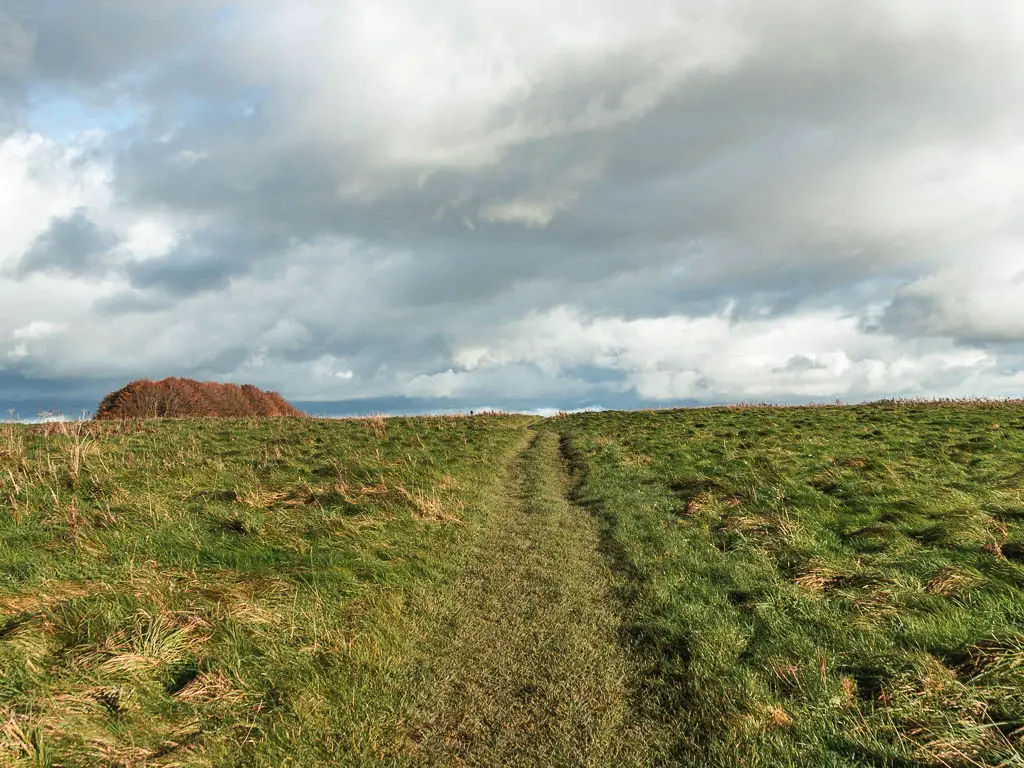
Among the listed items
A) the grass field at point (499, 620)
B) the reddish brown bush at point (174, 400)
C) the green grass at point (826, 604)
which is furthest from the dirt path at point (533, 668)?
the reddish brown bush at point (174, 400)

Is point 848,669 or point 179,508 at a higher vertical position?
point 179,508

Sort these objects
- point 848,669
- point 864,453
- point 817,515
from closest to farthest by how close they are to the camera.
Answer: point 848,669 → point 817,515 → point 864,453

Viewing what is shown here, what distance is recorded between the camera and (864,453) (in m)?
21.6

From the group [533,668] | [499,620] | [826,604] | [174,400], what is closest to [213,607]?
[499,620]

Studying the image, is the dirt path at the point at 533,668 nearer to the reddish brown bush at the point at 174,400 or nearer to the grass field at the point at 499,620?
the grass field at the point at 499,620

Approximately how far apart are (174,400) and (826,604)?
198ft

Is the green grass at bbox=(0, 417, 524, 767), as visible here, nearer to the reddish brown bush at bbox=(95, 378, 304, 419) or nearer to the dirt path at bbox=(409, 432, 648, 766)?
the dirt path at bbox=(409, 432, 648, 766)

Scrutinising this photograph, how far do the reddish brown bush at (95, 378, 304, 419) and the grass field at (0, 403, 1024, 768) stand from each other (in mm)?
40375

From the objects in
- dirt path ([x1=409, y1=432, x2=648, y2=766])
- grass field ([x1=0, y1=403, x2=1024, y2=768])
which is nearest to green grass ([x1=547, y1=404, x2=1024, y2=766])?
grass field ([x1=0, y1=403, x2=1024, y2=768])

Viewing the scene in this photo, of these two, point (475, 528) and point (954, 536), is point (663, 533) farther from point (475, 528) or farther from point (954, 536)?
point (954, 536)

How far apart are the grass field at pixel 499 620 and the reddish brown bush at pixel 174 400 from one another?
4037 centimetres

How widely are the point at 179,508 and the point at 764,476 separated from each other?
54.1ft

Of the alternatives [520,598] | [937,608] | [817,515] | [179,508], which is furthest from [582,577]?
[179,508]

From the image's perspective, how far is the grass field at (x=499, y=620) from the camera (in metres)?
5.51
